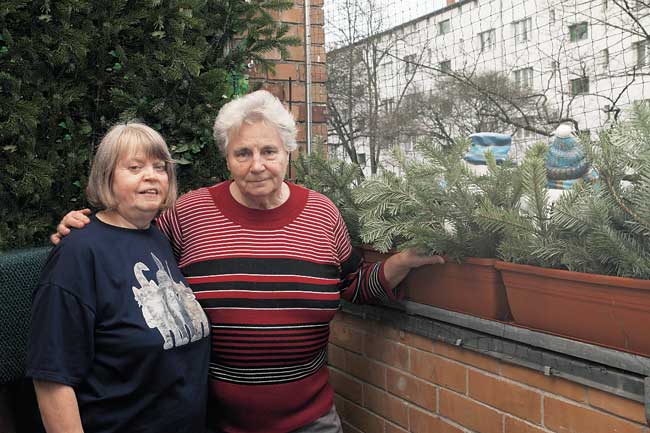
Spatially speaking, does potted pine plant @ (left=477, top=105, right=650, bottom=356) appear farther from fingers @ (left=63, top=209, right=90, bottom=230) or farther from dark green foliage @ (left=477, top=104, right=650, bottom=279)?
fingers @ (left=63, top=209, right=90, bottom=230)

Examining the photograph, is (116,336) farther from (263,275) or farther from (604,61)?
(604,61)

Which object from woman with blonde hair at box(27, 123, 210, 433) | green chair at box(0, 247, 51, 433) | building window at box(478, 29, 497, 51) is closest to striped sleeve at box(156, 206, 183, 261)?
woman with blonde hair at box(27, 123, 210, 433)

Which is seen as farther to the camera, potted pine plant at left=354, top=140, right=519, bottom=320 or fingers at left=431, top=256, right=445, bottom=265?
fingers at left=431, top=256, right=445, bottom=265

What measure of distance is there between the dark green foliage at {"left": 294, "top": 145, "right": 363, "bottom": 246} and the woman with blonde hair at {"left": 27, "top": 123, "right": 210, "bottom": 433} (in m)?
0.75

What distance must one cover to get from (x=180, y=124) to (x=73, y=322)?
122cm

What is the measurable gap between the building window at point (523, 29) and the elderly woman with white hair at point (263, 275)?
441cm

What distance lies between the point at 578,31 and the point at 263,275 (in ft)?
17.3

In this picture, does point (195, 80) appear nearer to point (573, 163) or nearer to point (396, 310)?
point (396, 310)

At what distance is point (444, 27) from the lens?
565cm

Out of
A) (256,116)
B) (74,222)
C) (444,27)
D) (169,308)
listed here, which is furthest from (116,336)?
(444,27)

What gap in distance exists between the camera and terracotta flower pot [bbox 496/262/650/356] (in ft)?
4.29

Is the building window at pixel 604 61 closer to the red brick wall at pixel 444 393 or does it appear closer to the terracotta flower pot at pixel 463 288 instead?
the red brick wall at pixel 444 393

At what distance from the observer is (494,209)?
157 cm

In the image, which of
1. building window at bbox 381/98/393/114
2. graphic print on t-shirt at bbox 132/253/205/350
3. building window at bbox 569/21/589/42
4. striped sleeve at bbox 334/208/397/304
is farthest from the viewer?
building window at bbox 381/98/393/114
